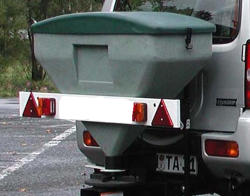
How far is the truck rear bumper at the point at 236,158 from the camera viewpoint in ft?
20.2

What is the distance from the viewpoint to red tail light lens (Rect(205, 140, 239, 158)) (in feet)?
20.5

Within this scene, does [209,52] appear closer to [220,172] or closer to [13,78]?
[220,172]

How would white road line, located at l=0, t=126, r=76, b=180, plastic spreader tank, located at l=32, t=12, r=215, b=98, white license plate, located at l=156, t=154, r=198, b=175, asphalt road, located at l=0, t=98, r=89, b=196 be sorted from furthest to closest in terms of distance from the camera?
white road line, located at l=0, t=126, r=76, b=180 < asphalt road, located at l=0, t=98, r=89, b=196 < white license plate, located at l=156, t=154, r=198, b=175 < plastic spreader tank, located at l=32, t=12, r=215, b=98

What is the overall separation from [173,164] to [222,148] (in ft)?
1.72

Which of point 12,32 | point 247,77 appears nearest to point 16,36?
point 12,32

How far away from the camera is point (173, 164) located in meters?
6.71

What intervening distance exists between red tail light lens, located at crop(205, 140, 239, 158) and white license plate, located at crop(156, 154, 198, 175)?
225 mm

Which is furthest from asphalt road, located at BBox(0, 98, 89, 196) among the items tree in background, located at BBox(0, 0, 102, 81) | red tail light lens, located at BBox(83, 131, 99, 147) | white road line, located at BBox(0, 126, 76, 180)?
tree in background, located at BBox(0, 0, 102, 81)

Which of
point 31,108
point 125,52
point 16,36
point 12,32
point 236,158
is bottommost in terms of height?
point 16,36

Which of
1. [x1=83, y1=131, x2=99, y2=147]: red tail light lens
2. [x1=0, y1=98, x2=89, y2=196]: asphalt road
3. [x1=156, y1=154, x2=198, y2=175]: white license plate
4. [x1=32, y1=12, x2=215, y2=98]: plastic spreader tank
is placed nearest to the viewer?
[x1=32, y1=12, x2=215, y2=98]: plastic spreader tank

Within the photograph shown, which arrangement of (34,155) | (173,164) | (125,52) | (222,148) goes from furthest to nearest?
(34,155), (173,164), (222,148), (125,52)

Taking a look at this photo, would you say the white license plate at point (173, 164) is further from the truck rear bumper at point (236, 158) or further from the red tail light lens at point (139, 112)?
the red tail light lens at point (139, 112)

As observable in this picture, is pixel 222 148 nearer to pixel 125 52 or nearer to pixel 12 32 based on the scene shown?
pixel 125 52

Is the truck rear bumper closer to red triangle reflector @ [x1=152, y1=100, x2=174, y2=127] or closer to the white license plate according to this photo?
the white license plate
